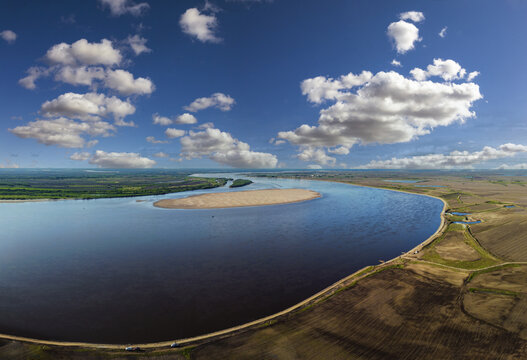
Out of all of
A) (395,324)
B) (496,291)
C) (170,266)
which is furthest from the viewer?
(170,266)

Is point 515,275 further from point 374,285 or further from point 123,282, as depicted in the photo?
point 123,282

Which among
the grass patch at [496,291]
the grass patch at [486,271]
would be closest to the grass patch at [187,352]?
the grass patch at [496,291]

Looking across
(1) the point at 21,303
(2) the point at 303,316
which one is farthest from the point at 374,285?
(1) the point at 21,303

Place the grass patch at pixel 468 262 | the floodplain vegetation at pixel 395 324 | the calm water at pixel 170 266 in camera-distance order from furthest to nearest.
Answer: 1. the grass patch at pixel 468 262
2. the calm water at pixel 170 266
3. the floodplain vegetation at pixel 395 324

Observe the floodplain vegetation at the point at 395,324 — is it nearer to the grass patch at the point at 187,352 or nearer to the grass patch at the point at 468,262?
the grass patch at the point at 187,352

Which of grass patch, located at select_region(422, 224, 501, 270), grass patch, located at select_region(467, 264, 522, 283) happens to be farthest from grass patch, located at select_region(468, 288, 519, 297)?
grass patch, located at select_region(422, 224, 501, 270)

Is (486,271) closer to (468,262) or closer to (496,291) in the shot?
(468,262)

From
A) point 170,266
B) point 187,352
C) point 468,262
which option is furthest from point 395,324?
point 170,266

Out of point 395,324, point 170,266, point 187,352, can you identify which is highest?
point 170,266
